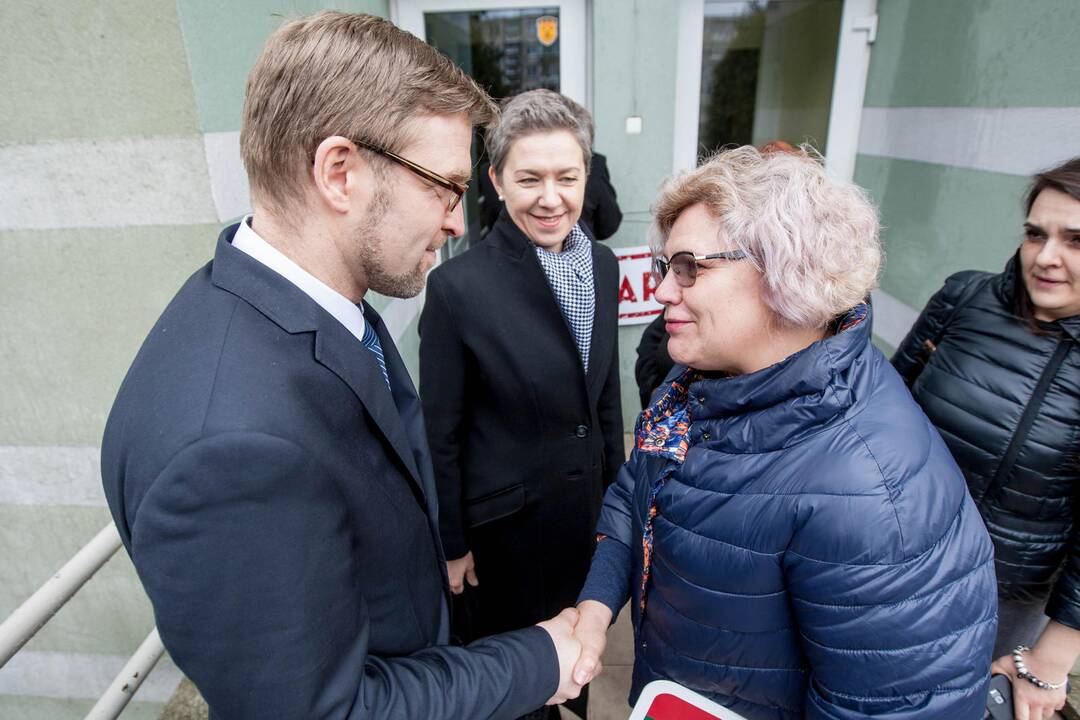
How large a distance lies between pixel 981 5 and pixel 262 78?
3.61m

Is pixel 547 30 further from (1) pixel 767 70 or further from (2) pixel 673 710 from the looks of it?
(2) pixel 673 710

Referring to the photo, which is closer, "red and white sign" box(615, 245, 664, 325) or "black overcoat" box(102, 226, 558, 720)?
"black overcoat" box(102, 226, 558, 720)

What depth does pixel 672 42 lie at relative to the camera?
3.79 m

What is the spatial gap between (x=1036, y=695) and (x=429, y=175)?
2120 mm

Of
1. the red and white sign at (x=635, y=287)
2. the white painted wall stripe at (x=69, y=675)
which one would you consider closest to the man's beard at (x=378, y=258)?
the white painted wall stripe at (x=69, y=675)

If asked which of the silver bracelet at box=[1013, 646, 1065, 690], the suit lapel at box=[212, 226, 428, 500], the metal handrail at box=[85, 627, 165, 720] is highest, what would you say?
the suit lapel at box=[212, 226, 428, 500]

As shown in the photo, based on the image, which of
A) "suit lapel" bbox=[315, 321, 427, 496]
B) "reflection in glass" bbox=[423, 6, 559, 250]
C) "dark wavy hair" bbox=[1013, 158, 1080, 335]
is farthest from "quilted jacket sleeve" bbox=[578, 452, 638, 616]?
"reflection in glass" bbox=[423, 6, 559, 250]

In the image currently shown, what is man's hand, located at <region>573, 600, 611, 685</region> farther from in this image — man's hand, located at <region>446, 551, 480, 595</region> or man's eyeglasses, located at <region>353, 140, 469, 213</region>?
man's eyeglasses, located at <region>353, 140, 469, 213</region>

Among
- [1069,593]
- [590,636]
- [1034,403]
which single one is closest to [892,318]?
[1034,403]

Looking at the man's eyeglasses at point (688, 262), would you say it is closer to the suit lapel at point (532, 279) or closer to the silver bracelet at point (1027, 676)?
the suit lapel at point (532, 279)

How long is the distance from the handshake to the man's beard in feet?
2.65

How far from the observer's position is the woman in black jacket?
5.47 feet

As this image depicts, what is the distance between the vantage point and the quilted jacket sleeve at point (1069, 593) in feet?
5.35

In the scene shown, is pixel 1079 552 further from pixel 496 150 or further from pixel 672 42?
pixel 672 42
